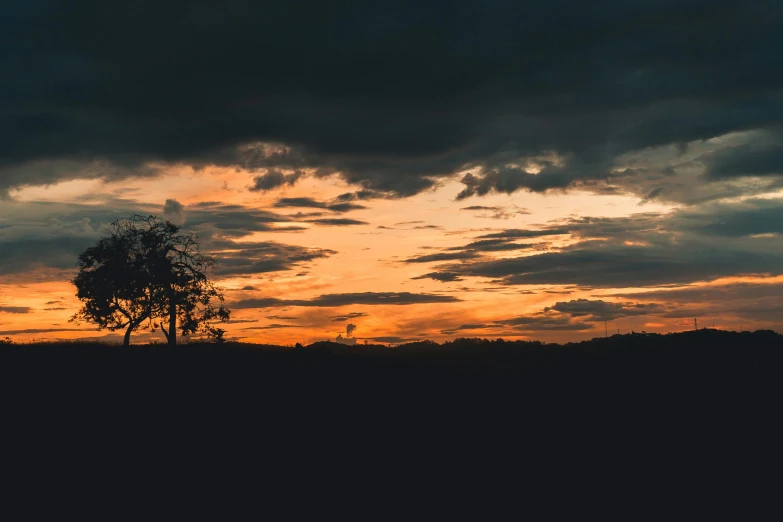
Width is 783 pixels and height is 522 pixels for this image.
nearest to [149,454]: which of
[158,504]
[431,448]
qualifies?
[158,504]

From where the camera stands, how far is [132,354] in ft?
179

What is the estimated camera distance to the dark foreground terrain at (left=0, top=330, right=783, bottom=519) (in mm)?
28016

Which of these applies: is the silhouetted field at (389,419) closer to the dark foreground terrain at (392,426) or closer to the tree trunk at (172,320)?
the dark foreground terrain at (392,426)

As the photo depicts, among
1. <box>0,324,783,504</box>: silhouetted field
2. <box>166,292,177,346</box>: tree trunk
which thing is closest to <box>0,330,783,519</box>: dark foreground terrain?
<box>0,324,783,504</box>: silhouetted field

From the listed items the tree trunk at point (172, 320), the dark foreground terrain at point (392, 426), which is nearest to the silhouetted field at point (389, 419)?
the dark foreground terrain at point (392, 426)

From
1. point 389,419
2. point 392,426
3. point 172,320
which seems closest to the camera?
point 392,426

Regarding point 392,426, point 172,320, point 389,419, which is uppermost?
point 172,320

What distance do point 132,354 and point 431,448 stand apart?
3162 centimetres

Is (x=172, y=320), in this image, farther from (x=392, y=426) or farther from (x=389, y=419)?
(x=392, y=426)

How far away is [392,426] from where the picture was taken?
34125 millimetres

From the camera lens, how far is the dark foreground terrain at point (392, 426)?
28.0 metres

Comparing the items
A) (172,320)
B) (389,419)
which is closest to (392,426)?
(389,419)

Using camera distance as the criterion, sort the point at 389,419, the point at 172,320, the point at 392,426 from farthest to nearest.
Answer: the point at 172,320 → the point at 389,419 → the point at 392,426

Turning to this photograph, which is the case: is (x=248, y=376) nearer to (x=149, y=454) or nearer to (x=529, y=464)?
(x=149, y=454)
